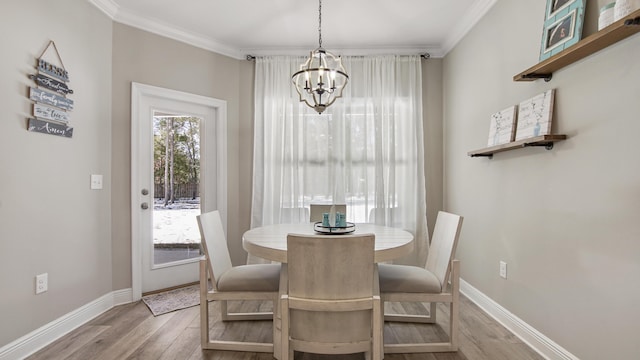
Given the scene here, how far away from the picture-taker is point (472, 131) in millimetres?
3135

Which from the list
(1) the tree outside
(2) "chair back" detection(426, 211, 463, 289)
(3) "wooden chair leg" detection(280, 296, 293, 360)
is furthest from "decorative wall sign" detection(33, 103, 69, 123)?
(2) "chair back" detection(426, 211, 463, 289)

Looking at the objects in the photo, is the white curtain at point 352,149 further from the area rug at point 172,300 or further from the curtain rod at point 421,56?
the area rug at point 172,300

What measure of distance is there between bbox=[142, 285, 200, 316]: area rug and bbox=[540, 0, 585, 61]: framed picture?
3.32m

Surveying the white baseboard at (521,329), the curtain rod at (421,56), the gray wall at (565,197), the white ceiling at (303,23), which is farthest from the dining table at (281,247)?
the curtain rod at (421,56)

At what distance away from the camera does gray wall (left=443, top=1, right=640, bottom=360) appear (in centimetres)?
156

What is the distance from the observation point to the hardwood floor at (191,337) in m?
2.13

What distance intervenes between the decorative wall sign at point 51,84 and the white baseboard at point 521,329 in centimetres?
370

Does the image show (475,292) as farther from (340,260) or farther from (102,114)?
(102,114)

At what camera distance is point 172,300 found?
312 centimetres

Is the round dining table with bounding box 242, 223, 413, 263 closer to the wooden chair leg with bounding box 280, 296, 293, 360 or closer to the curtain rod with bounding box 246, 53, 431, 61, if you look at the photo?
the wooden chair leg with bounding box 280, 296, 293, 360

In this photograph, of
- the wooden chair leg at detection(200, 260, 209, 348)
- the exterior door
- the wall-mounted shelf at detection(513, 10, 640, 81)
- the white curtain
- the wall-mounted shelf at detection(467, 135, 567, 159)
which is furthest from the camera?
the white curtain

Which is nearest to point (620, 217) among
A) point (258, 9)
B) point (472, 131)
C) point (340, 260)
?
point (340, 260)

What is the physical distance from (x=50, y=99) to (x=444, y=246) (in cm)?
292

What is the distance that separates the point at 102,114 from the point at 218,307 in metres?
1.98
